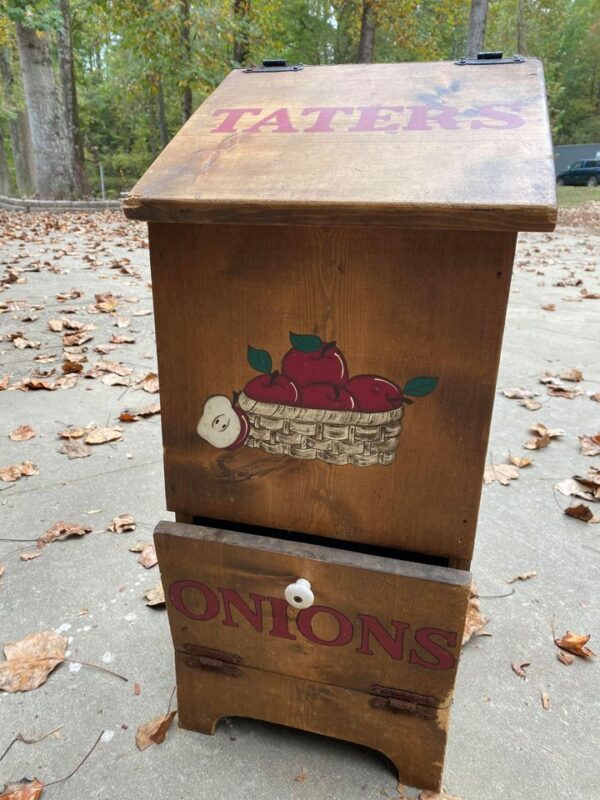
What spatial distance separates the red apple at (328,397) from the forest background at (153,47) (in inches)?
309

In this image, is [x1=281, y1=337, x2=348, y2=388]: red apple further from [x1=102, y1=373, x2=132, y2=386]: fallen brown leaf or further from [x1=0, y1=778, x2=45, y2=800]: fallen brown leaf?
[x1=102, y1=373, x2=132, y2=386]: fallen brown leaf

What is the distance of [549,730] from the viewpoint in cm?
146

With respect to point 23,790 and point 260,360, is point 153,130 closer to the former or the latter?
point 260,360

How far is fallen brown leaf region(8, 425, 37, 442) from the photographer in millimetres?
2734

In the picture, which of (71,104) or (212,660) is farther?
(71,104)

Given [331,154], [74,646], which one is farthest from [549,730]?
[331,154]

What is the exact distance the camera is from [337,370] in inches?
43.3

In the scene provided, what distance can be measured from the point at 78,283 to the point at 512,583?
4.66 metres

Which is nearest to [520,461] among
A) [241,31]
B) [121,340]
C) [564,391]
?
[564,391]

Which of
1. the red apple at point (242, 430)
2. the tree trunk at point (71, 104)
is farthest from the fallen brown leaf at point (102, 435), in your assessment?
the tree trunk at point (71, 104)

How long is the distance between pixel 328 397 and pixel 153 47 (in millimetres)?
12004

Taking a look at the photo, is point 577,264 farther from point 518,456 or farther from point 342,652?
point 342,652

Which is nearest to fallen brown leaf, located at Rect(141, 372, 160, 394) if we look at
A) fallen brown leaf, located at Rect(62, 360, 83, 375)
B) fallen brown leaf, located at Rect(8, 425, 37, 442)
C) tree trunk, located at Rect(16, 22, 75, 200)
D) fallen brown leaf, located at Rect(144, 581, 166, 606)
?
fallen brown leaf, located at Rect(62, 360, 83, 375)

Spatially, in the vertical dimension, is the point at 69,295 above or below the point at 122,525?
above
